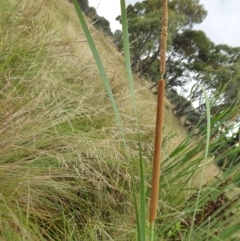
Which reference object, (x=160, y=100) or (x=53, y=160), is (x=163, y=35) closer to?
(x=160, y=100)

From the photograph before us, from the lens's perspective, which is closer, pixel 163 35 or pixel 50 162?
pixel 163 35

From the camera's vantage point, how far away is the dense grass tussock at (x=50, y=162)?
3.57ft

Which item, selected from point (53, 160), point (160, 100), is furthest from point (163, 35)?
point (53, 160)

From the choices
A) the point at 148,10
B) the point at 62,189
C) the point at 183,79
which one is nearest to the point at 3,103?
the point at 62,189

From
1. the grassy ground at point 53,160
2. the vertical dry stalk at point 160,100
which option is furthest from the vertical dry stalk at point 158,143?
the grassy ground at point 53,160

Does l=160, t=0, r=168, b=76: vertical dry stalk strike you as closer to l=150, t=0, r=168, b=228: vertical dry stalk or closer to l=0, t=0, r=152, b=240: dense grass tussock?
l=150, t=0, r=168, b=228: vertical dry stalk

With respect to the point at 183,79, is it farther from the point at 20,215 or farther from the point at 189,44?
the point at 20,215

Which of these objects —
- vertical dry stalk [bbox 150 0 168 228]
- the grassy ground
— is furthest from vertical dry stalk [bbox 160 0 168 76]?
the grassy ground

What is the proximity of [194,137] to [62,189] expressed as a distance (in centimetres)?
55

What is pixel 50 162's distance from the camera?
4.11 ft

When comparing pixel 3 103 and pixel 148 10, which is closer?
pixel 3 103

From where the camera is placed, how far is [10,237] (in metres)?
0.97

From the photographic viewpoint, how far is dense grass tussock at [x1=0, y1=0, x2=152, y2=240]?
3.57 ft

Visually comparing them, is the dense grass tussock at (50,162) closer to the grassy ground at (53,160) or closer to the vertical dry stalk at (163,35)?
the grassy ground at (53,160)
